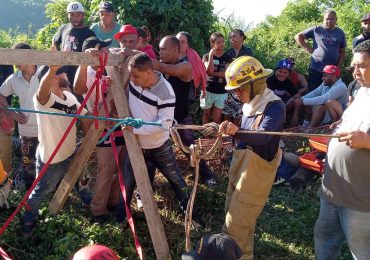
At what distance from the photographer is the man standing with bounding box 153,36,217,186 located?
446 centimetres

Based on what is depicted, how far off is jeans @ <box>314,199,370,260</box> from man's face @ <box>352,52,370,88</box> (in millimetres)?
891

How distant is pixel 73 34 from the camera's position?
19.0 feet

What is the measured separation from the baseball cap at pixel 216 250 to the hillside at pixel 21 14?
5923 cm

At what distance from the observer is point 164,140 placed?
4.05 metres

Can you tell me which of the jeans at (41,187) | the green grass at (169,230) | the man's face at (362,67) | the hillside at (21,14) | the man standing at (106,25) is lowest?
the green grass at (169,230)

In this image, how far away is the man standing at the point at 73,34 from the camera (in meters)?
5.69

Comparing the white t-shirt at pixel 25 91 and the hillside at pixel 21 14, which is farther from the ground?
the hillside at pixel 21 14

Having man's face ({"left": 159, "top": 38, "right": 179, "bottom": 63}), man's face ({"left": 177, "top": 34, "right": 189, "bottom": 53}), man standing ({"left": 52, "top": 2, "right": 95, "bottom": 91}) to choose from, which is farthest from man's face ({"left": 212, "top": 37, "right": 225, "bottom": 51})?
man's face ({"left": 159, "top": 38, "right": 179, "bottom": 63})

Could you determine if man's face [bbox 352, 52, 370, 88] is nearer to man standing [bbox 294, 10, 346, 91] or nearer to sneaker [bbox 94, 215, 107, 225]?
sneaker [bbox 94, 215, 107, 225]

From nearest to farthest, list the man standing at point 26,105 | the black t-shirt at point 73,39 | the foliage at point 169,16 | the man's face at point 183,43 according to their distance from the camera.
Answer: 1. the man standing at point 26,105
2. the man's face at point 183,43
3. the black t-shirt at point 73,39
4. the foliage at point 169,16

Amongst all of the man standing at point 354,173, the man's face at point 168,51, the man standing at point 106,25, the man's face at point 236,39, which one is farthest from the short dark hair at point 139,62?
the man's face at point 236,39

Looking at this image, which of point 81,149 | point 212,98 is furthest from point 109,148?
point 212,98

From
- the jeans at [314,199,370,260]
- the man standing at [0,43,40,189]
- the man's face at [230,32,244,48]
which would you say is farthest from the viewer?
the man's face at [230,32,244,48]

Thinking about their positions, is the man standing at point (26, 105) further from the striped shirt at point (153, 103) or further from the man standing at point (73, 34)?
the striped shirt at point (153, 103)
